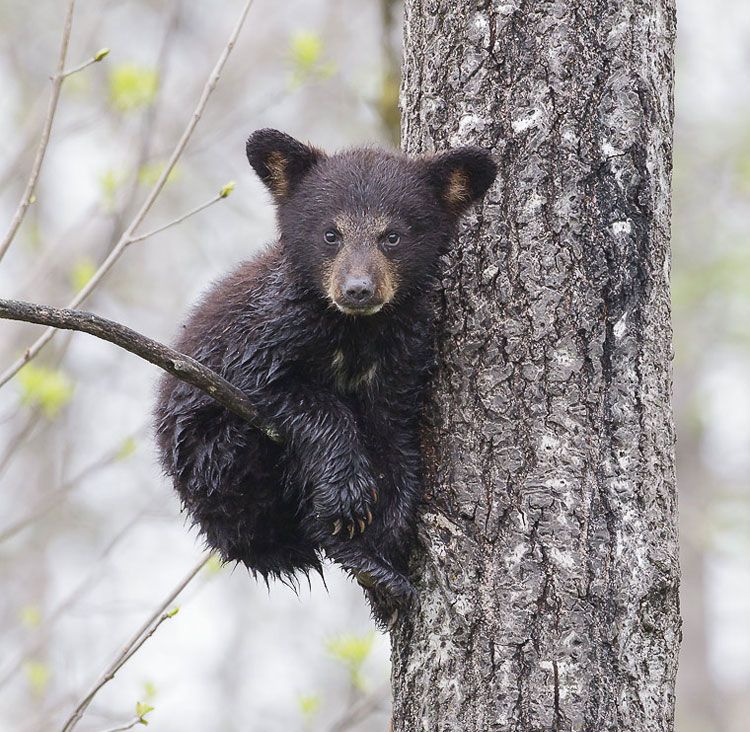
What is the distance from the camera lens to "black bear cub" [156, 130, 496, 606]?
3.89 metres

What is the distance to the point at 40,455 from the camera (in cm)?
1503

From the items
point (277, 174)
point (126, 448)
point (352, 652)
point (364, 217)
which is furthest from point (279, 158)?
point (352, 652)

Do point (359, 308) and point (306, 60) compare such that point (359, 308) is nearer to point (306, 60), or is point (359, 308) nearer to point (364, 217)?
point (364, 217)

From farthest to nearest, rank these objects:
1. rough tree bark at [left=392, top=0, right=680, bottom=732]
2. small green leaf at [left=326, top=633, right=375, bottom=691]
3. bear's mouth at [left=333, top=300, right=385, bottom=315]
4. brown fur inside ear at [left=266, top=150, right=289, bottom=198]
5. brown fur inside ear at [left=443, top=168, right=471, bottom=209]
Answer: small green leaf at [left=326, top=633, right=375, bottom=691] → brown fur inside ear at [left=266, top=150, right=289, bottom=198] → bear's mouth at [left=333, top=300, right=385, bottom=315] → brown fur inside ear at [left=443, top=168, right=471, bottom=209] → rough tree bark at [left=392, top=0, right=680, bottom=732]

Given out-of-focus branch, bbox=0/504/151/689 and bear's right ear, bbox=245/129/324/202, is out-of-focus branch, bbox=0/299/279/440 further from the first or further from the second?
out-of-focus branch, bbox=0/504/151/689

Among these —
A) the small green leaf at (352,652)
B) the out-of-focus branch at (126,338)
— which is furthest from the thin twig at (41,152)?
the small green leaf at (352,652)

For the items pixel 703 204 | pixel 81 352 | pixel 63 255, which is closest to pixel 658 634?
pixel 63 255

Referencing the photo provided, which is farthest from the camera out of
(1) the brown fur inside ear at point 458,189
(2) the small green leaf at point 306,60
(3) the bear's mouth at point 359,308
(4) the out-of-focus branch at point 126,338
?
(2) the small green leaf at point 306,60

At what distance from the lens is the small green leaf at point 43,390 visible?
5262 millimetres

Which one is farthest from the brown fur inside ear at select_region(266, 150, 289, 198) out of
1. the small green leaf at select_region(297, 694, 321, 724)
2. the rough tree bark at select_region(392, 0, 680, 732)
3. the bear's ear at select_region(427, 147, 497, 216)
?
the small green leaf at select_region(297, 694, 321, 724)

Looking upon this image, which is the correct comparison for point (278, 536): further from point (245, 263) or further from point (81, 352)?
point (81, 352)

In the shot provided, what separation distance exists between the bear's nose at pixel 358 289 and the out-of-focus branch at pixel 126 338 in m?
0.55

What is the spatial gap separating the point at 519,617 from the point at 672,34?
7.21ft

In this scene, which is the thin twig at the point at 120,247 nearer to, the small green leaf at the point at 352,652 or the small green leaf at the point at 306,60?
the small green leaf at the point at 306,60
